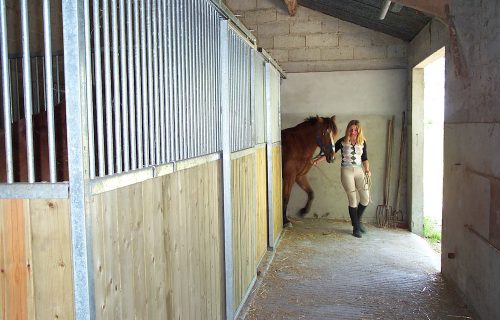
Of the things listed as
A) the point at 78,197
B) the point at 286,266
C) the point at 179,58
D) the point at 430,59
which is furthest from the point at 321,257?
the point at 78,197

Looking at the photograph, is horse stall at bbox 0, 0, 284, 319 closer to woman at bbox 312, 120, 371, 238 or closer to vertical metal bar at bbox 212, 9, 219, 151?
vertical metal bar at bbox 212, 9, 219, 151

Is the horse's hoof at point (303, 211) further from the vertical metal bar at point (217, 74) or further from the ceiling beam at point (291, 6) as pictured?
the vertical metal bar at point (217, 74)

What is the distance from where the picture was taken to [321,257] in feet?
16.8

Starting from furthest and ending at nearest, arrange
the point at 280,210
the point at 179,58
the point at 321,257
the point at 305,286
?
the point at 280,210, the point at 321,257, the point at 305,286, the point at 179,58

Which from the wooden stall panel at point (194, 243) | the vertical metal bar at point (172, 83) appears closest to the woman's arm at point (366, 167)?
the wooden stall panel at point (194, 243)

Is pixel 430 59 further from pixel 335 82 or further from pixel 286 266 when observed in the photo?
pixel 286 266

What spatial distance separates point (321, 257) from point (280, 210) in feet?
4.06

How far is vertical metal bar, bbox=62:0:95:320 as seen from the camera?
125cm

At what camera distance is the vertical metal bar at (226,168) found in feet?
9.72

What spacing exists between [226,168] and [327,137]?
3710 millimetres

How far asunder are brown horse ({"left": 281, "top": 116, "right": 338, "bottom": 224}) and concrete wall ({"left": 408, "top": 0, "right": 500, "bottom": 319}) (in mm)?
2389

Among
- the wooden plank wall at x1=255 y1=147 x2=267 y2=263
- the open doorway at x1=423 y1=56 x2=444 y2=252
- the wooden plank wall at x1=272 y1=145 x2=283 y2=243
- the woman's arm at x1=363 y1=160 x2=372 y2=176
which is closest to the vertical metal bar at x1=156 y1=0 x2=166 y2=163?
the wooden plank wall at x1=255 y1=147 x2=267 y2=263

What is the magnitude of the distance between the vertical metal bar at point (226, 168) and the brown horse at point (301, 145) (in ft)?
11.6

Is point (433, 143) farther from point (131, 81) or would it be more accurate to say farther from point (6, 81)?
point (6, 81)
